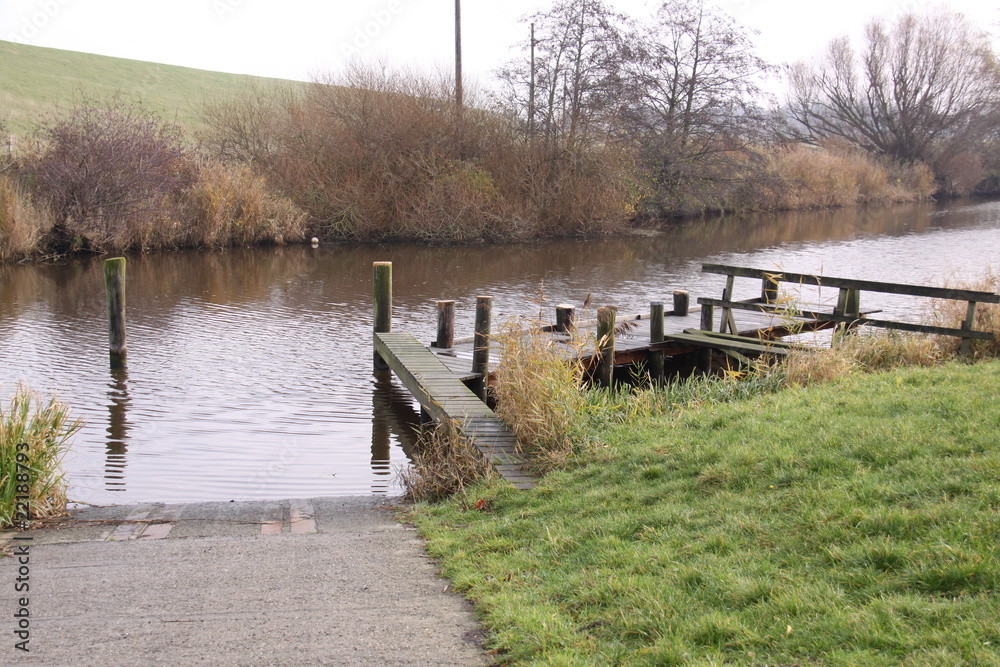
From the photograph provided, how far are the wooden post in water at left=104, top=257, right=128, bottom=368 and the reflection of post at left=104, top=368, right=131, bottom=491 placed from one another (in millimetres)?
255

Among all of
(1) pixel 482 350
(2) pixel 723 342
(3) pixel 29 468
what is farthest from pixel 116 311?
(2) pixel 723 342

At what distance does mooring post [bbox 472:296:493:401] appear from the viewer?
10727 mm

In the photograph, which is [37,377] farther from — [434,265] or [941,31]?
[941,31]

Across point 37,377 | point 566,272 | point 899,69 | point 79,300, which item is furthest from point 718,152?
point 37,377

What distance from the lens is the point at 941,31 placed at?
5719cm

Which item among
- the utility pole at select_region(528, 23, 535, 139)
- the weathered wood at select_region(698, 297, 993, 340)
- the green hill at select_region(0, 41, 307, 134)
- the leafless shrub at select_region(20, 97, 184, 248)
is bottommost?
the weathered wood at select_region(698, 297, 993, 340)

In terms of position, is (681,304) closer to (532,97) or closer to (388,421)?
(388,421)

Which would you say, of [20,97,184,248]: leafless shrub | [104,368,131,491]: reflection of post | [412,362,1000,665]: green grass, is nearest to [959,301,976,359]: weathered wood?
[412,362,1000,665]: green grass

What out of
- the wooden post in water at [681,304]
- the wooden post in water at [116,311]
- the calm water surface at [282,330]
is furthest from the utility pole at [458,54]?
the wooden post in water at [116,311]

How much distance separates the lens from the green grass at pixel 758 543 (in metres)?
3.74

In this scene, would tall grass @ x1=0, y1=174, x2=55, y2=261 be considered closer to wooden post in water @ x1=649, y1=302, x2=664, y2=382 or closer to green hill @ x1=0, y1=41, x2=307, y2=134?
wooden post in water @ x1=649, y1=302, x2=664, y2=382

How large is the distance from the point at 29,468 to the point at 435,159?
1098 inches

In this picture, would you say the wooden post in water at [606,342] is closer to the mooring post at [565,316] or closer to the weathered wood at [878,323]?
the mooring post at [565,316]

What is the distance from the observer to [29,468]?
20.7 ft
